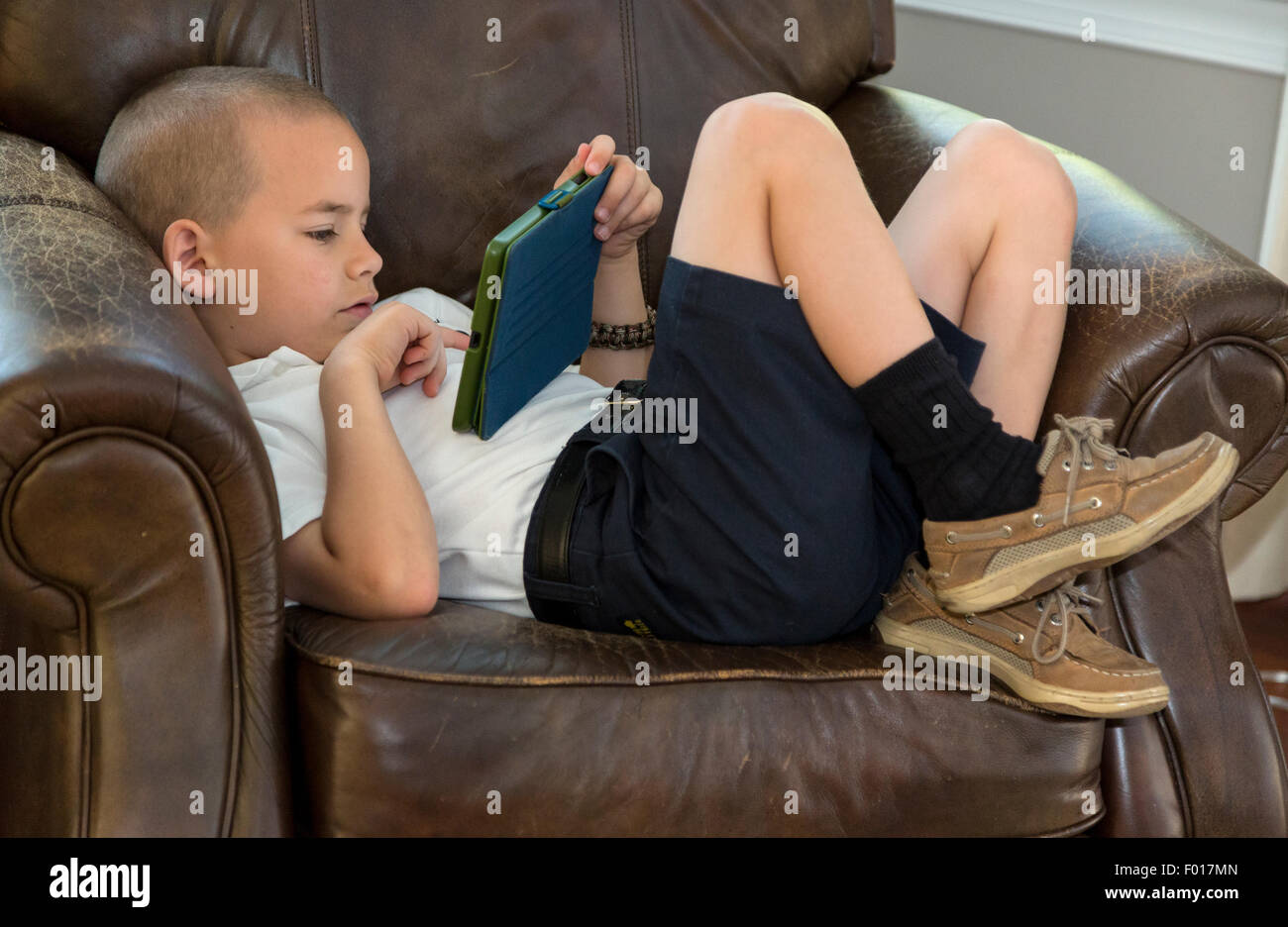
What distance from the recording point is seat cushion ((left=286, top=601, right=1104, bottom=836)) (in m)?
0.83

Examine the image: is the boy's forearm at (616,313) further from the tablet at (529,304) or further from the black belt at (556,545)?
the black belt at (556,545)

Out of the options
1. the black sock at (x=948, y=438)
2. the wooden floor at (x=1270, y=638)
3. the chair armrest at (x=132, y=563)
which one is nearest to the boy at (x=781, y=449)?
the black sock at (x=948, y=438)

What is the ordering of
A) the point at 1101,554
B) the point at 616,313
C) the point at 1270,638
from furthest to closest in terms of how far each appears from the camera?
the point at 1270,638
the point at 616,313
the point at 1101,554

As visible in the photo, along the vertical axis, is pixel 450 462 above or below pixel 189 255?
below

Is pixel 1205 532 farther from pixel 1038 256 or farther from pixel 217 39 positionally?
pixel 217 39

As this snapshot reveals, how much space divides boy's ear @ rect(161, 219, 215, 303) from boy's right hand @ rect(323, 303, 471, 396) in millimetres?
145

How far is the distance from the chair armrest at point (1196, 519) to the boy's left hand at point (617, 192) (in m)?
0.41

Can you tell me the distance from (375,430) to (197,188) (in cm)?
32

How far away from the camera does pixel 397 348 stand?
1.02m

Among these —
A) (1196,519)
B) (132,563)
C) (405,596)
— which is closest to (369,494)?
(405,596)

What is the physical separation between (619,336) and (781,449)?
1.34 ft

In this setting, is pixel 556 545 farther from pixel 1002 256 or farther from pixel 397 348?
pixel 1002 256

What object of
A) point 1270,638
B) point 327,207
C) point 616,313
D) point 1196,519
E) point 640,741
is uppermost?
point 327,207
